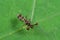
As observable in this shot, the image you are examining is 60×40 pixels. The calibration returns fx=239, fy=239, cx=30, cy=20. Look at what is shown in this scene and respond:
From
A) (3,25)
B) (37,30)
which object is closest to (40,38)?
(37,30)

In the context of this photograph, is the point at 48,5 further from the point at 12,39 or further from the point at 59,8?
the point at 12,39

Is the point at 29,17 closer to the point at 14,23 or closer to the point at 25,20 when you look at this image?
the point at 25,20

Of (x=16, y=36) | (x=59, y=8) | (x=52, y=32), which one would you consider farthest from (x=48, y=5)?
(x=16, y=36)

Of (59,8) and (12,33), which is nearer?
(12,33)

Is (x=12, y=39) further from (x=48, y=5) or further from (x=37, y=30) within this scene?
(x=48, y=5)

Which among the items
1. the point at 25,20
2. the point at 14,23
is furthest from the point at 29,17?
the point at 14,23

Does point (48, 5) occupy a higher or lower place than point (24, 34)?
higher
